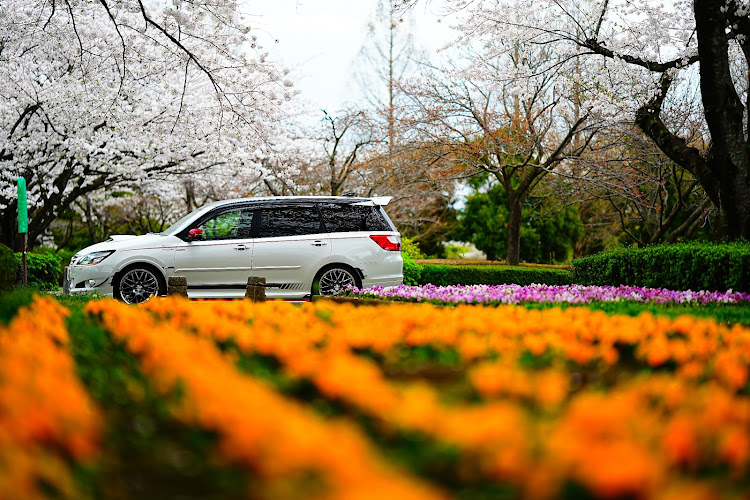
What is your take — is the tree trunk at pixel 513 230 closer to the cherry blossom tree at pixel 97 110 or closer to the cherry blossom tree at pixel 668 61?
the cherry blossom tree at pixel 668 61

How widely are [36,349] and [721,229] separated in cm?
1060

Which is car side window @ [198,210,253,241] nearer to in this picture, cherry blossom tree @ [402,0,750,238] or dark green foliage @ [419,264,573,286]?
cherry blossom tree @ [402,0,750,238]

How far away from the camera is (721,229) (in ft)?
36.9

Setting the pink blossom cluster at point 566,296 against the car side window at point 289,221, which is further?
the car side window at point 289,221

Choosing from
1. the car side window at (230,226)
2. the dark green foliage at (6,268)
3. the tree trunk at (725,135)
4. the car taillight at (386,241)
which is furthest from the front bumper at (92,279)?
the tree trunk at (725,135)

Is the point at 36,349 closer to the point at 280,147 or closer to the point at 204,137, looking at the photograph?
the point at 204,137

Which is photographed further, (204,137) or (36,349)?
(204,137)

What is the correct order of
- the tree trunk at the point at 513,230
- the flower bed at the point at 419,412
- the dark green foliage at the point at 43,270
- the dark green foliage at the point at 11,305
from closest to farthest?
the flower bed at the point at 419,412, the dark green foliage at the point at 11,305, the dark green foliage at the point at 43,270, the tree trunk at the point at 513,230

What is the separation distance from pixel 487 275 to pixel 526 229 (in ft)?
38.5

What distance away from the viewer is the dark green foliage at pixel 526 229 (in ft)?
89.2

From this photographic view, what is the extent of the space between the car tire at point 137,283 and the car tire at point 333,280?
2350 millimetres

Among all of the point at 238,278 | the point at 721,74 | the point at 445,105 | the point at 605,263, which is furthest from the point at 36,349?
the point at 445,105

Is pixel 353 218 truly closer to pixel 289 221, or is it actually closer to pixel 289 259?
pixel 289 221

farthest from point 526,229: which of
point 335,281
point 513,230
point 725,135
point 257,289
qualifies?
point 257,289
